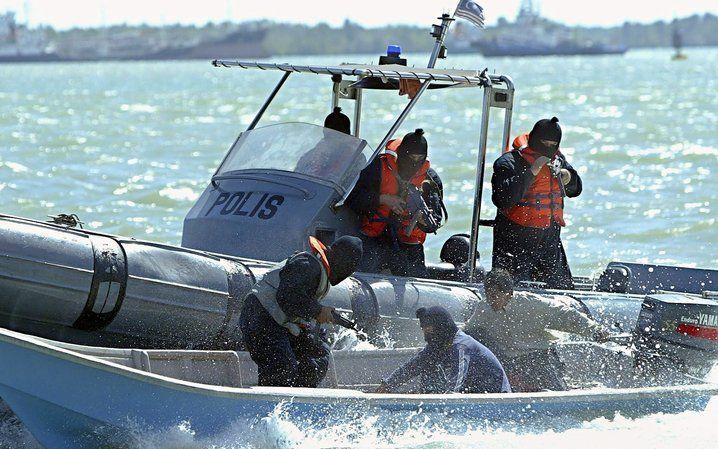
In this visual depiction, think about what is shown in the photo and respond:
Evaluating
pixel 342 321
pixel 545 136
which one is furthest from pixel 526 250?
pixel 342 321

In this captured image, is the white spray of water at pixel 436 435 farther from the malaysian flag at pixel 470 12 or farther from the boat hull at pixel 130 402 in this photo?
the malaysian flag at pixel 470 12

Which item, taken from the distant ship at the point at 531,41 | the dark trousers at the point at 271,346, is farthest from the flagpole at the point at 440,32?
the distant ship at the point at 531,41

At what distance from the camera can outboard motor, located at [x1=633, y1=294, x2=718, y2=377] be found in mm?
7562

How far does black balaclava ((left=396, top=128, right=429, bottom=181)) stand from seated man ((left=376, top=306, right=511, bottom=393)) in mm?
1391

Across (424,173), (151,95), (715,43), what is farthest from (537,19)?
(424,173)

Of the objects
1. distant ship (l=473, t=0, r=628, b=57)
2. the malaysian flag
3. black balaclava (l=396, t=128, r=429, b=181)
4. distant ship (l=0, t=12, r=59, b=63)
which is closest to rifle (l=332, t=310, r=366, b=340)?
black balaclava (l=396, t=128, r=429, b=181)

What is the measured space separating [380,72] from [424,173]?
0.80 metres

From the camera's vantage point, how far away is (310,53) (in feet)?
465

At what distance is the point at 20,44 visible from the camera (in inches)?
5192

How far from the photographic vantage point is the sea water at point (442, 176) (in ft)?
22.3

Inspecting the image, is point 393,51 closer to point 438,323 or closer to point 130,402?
point 438,323

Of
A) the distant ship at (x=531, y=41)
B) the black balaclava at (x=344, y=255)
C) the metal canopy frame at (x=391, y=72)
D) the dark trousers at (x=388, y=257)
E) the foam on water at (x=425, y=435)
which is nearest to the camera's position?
the foam on water at (x=425, y=435)

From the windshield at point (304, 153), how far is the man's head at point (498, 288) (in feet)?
4.44

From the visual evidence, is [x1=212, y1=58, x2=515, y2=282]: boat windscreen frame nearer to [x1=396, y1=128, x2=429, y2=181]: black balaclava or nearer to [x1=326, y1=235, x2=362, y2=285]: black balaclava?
[x1=396, y1=128, x2=429, y2=181]: black balaclava
